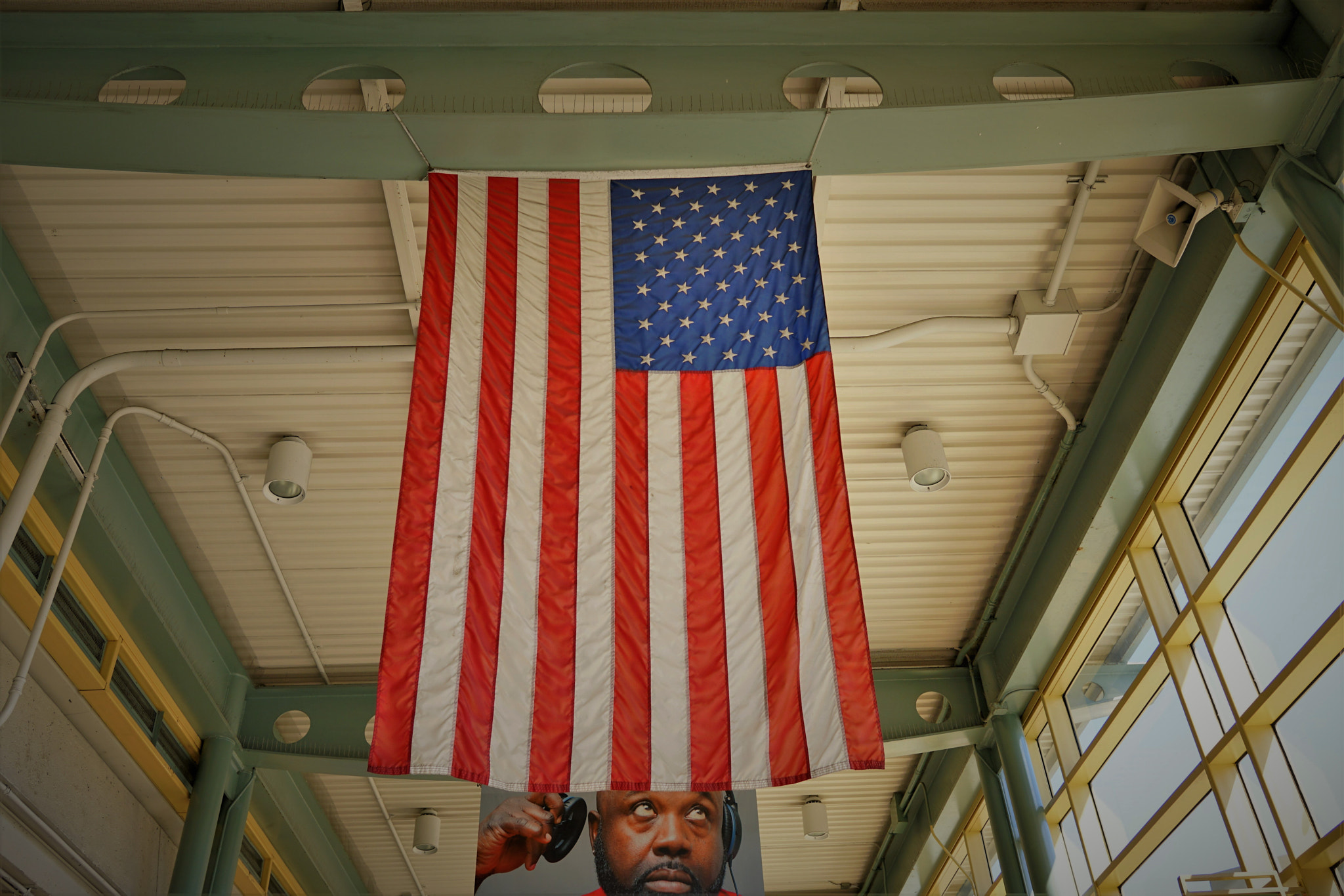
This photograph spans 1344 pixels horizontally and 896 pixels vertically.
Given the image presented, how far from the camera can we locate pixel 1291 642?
5070mm

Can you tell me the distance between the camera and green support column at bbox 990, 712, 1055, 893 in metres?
7.42

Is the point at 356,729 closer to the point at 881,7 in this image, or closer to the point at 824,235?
the point at 824,235

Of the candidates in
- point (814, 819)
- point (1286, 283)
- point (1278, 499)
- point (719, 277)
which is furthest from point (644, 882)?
point (814, 819)

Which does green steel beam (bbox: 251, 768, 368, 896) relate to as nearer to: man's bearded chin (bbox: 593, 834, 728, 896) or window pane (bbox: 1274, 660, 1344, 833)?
man's bearded chin (bbox: 593, 834, 728, 896)

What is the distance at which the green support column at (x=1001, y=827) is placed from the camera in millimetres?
7590

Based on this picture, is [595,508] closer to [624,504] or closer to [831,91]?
[624,504]

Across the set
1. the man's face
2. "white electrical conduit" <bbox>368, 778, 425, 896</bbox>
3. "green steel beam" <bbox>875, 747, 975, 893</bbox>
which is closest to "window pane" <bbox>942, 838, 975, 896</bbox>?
"green steel beam" <bbox>875, 747, 975, 893</bbox>

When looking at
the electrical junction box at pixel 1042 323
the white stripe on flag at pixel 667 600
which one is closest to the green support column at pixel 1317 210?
the electrical junction box at pixel 1042 323

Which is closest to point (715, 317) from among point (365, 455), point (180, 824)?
point (365, 455)

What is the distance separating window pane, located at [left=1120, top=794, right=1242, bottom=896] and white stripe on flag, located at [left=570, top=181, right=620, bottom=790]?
10.3 feet

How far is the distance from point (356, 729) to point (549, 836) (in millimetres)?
3957

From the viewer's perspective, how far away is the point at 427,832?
9.80 meters

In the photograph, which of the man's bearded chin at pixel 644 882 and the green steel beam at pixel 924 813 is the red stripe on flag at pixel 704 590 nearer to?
the man's bearded chin at pixel 644 882

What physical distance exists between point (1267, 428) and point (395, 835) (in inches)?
335
